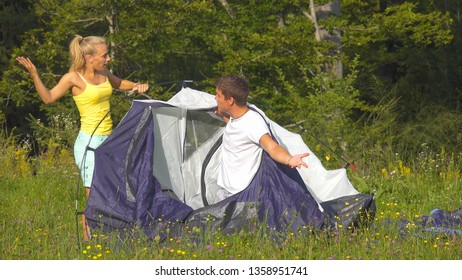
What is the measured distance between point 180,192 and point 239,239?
1617 millimetres

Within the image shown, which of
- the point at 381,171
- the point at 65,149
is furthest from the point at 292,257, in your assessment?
the point at 65,149

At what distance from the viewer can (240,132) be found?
6941 mm

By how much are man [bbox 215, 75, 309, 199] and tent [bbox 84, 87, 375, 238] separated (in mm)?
93

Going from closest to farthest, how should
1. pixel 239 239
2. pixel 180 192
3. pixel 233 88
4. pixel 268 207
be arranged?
pixel 239 239 → pixel 268 207 → pixel 233 88 → pixel 180 192

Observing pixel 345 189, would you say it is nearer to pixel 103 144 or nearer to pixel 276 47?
pixel 103 144

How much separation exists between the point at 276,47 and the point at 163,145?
655 centimetres

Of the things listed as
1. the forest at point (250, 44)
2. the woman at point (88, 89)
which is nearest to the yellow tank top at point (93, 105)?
the woman at point (88, 89)

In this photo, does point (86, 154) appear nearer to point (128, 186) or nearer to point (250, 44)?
point (128, 186)

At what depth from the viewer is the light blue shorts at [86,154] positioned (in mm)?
6996

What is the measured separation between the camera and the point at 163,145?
792cm

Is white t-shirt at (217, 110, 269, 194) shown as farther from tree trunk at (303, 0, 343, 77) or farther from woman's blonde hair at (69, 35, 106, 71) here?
tree trunk at (303, 0, 343, 77)

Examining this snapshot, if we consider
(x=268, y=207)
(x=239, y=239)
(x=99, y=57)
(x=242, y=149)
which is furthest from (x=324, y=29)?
(x=239, y=239)

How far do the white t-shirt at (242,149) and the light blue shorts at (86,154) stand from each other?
876 millimetres

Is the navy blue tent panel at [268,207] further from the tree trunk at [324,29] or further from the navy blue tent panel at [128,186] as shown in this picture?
the tree trunk at [324,29]
